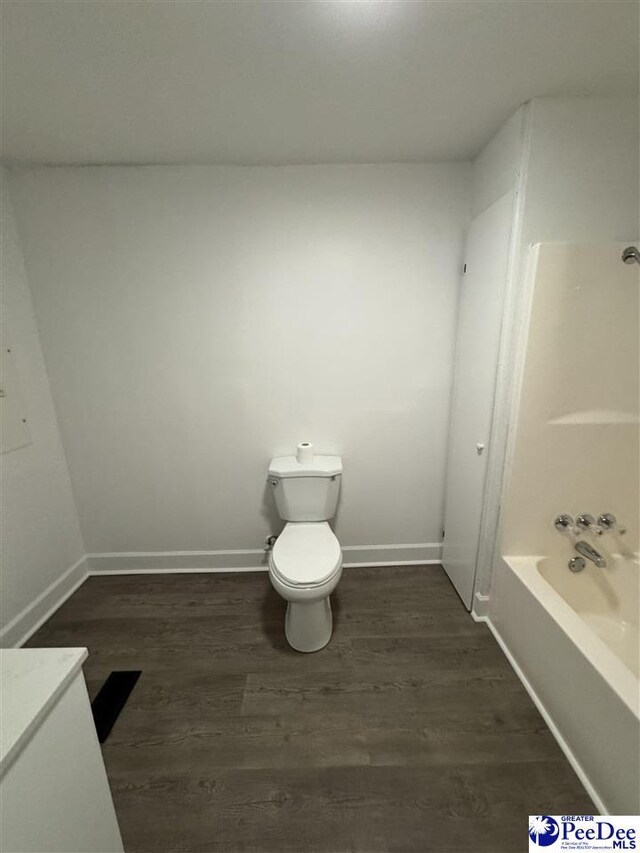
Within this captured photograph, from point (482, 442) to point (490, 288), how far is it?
662 millimetres

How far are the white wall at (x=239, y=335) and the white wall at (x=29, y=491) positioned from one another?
66 mm

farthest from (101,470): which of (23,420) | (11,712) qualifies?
(11,712)

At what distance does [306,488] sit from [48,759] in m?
1.28

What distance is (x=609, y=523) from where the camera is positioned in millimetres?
1468

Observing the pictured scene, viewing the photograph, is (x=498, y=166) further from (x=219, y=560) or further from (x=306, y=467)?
(x=219, y=560)

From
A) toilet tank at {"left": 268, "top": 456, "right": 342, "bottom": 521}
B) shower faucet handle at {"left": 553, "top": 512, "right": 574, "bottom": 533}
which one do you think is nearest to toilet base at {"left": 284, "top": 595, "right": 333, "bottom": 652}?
toilet tank at {"left": 268, "top": 456, "right": 342, "bottom": 521}

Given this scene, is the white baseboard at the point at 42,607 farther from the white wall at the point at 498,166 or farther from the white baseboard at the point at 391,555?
the white wall at the point at 498,166

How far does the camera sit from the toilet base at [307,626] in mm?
1503

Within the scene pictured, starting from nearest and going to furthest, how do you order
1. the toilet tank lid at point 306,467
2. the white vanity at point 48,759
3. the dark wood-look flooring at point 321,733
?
the white vanity at point 48,759 → the dark wood-look flooring at point 321,733 → the toilet tank lid at point 306,467

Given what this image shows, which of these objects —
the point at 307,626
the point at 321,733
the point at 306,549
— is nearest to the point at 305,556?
the point at 306,549

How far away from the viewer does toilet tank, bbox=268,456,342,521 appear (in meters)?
1.78

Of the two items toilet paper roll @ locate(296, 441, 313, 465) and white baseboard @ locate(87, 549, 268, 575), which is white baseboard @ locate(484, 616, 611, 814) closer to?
toilet paper roll @ locate(296, 441, 313, 465)

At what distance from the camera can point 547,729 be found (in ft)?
3.97

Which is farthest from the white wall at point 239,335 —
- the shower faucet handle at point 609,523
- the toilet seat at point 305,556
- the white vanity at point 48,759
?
the white vanity at point 48,759
